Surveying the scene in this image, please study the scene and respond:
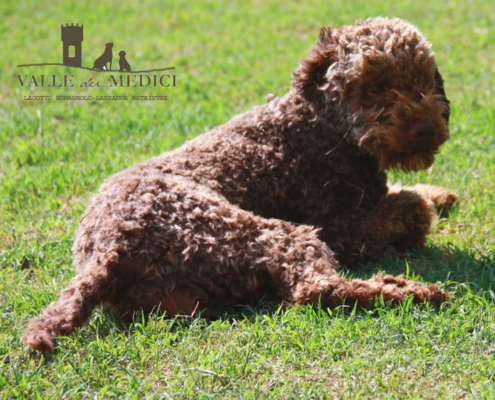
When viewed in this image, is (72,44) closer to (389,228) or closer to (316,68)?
(316,68)

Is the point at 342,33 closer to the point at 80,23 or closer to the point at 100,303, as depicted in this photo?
the point at 100,303

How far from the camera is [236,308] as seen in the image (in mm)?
4016

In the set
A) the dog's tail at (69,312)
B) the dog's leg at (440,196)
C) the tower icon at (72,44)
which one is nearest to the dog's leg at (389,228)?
the dog's leg at (440,196)

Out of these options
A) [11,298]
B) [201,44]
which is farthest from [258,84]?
[11,298]

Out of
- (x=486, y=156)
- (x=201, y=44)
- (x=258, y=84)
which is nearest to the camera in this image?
(x=486, y=156)

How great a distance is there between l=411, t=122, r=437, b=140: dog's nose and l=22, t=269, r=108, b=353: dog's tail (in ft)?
7.68

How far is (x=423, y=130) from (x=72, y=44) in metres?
8.43

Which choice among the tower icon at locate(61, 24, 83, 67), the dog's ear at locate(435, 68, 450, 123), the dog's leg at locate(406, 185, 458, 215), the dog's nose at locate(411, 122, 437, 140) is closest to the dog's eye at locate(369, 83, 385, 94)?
the dog's nose at locate(411, 122, 437, 140)

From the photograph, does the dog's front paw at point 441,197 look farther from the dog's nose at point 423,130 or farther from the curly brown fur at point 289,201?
the dog's nose at point 423,130

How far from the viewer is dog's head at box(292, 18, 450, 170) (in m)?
4.13

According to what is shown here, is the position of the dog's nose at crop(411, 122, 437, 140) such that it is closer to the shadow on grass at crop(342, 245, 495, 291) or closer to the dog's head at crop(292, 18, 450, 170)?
the dog's head at crop(292, 18, 450, 170)

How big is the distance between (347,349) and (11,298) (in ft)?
7.90

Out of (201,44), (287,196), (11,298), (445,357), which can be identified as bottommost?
(11,298)

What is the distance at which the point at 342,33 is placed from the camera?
14.8 feet
